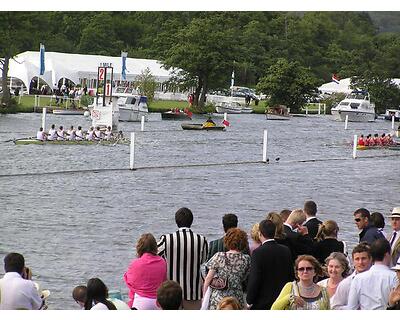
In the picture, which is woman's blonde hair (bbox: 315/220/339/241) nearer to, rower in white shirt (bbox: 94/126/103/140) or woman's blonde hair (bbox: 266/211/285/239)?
woman's blonde hair (bbox: 266/211/285/239)

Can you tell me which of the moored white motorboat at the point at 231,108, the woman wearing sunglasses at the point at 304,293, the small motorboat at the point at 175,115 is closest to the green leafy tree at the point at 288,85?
the moored white motorboat at the point at 231,108

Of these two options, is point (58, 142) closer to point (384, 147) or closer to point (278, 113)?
point (384, 147)

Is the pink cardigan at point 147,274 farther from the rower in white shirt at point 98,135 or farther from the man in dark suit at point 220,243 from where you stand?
the rower in white shirt at point 98,135

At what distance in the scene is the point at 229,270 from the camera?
30.2ft

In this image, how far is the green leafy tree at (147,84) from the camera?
79.8 meters

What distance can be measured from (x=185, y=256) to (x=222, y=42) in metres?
83.7

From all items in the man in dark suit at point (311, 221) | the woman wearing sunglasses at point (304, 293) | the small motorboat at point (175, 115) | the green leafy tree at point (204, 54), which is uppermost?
the green leafy tree at point (204, 54)

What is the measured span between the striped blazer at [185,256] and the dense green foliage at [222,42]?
6937 centimetres

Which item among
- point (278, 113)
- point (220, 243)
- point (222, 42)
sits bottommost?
point (278, 113)

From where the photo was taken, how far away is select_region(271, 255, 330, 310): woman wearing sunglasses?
319 inches

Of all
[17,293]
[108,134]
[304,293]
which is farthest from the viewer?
[108,134]

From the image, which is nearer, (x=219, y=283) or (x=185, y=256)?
(x=219, y=283)

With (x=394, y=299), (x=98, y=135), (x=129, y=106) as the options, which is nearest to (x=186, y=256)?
(x=394, y=299)

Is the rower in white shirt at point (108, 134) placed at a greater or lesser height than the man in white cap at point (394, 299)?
lesser
